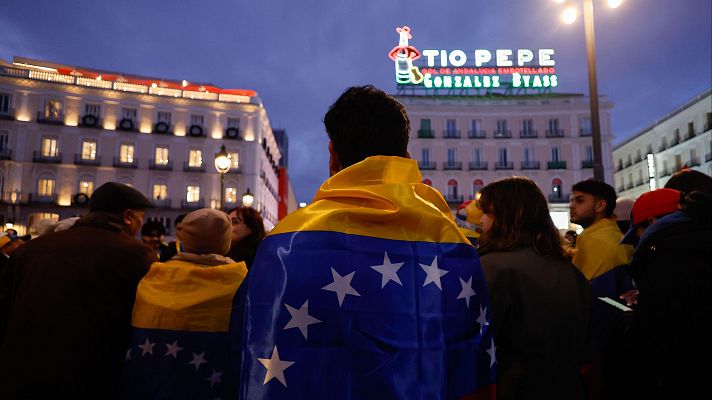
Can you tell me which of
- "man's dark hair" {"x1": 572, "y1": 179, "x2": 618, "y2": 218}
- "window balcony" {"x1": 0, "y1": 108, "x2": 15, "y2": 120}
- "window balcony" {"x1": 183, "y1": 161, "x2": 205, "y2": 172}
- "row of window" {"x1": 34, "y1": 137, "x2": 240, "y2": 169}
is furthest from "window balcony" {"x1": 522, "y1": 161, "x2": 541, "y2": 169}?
"window balcony" {"x1": 0, "y1": 108, "x2": 15, "y2": 120}

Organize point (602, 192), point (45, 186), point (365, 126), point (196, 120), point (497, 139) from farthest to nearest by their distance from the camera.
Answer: point (497, 139) < point (196, 120) < point (45, 186) < point (602, 192) < point (365, 126)

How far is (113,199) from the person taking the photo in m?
3.14

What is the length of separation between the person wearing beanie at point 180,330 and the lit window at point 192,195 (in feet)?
141

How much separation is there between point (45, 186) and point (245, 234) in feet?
144

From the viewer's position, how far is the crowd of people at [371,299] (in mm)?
1476

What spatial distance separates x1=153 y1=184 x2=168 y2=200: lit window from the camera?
1677 inches

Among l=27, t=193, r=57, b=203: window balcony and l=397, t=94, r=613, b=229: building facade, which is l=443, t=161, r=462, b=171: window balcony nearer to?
l=397, t=94, r=613, b=229: building facade

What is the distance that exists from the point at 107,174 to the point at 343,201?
45.9m

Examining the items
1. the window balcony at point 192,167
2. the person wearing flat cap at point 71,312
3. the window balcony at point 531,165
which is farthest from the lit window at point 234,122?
the person wearing flat cap at point 71,312

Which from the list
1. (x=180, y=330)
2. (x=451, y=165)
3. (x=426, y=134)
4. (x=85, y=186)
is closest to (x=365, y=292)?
(x=180, y=330)

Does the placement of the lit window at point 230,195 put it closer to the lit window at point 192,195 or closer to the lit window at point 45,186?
the lit window at point 192,195

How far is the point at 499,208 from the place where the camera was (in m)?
Answer: 2.68

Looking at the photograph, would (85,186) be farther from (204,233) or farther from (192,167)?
(204,233)

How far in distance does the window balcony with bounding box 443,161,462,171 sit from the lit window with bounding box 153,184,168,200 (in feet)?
88.0
